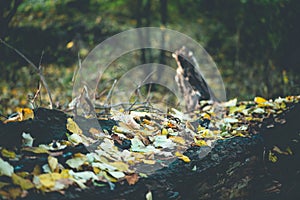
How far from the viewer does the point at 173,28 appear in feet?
23.0

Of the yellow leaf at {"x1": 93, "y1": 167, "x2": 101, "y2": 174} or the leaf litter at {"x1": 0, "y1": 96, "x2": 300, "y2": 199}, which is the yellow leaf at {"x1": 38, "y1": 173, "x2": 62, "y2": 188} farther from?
the yellow leaf at {"x1": 93, "y1": 167, "x2": 101, "y2": 174}

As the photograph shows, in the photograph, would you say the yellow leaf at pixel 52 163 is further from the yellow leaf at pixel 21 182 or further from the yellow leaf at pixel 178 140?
the yellow leaf at pixel 178 140

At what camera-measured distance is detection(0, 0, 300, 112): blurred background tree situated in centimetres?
495

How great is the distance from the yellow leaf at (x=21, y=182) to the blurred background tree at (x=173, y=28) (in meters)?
2.62

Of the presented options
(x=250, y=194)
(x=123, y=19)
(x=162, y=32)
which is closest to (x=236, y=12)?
(x=162, y=32)

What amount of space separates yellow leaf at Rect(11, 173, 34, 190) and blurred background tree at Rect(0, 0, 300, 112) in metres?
2.62

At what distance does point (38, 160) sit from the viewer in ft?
6.64

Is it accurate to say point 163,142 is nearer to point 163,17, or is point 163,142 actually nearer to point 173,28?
point 163,17

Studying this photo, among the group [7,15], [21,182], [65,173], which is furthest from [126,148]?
[7,15]

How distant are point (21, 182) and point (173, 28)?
5483mm

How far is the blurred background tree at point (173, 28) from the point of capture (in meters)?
4.95

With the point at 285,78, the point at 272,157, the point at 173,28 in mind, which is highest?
the point at 173,28

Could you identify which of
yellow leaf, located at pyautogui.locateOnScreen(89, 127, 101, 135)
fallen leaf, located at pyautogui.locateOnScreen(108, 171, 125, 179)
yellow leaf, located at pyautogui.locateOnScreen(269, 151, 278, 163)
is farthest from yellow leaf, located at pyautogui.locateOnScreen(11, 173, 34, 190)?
yellow leaf, located at pyautogui.locateOnScreen(269, 151, 278, 163)

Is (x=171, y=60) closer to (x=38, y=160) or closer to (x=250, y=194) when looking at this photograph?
(x=250, y=194)
